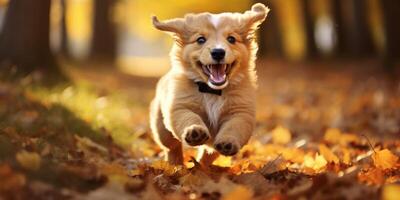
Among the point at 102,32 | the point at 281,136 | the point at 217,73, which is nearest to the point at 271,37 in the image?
the point at 102,32

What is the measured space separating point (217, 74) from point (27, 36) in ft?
18.5

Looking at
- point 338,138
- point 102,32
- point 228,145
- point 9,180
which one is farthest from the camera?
point 102,32

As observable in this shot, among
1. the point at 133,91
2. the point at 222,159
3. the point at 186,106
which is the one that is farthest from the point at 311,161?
the point at 133,91

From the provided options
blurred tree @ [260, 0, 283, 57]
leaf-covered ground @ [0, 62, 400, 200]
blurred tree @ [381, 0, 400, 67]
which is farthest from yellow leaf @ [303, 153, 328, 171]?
blurred tree @ [260, 0, 283, 57]

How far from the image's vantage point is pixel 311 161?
5.45 metres

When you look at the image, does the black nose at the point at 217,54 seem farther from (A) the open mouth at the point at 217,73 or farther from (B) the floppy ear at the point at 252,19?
(B) the floppy ear at the point at 252,19

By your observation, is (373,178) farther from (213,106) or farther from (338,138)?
(338,138)

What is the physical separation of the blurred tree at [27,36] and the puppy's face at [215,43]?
16.4ft

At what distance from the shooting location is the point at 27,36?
33.4 ft

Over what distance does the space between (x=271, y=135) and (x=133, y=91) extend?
7.99 metres

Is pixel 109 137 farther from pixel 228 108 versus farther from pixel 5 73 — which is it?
pixel 5 73

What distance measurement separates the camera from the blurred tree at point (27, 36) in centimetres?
1009

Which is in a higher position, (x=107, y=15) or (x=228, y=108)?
(x=228, y=108)

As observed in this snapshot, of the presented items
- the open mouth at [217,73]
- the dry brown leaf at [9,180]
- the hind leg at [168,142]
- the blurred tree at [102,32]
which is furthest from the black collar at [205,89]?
the blurred tree at [102,32]
